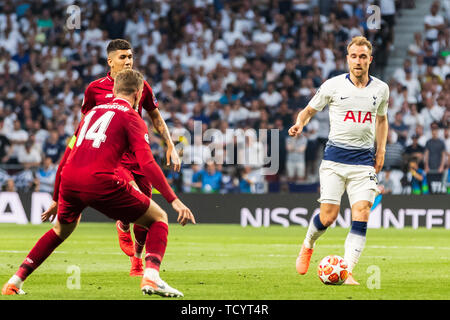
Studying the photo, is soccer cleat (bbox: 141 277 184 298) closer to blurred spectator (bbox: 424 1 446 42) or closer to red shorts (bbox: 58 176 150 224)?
red shorts (bbox: 58 176 150 224)

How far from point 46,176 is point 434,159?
8.67 metres

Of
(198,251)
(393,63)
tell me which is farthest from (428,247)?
(393,63)

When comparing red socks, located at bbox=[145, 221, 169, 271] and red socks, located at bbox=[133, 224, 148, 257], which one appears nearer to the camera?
red socks, located at bbox=[145, 221, 169, 271]

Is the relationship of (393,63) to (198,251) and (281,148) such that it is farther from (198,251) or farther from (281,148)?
(198,251)

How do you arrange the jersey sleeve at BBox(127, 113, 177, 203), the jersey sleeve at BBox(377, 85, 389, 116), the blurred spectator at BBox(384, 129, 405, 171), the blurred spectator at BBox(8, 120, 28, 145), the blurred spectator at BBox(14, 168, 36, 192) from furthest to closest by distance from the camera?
1. the blurred spectator at BBox(8, 120, 28, 145)
2. the blurred spectator at BBox(14, 168, 36, 192)
3. the blurred spectator at BBox(384, 129, 405, 171)
4. the jersey sleeve at BBox(377, 85, 389, 116)
5. the jersey sleeve at BBox(127, 113, 177, 203)

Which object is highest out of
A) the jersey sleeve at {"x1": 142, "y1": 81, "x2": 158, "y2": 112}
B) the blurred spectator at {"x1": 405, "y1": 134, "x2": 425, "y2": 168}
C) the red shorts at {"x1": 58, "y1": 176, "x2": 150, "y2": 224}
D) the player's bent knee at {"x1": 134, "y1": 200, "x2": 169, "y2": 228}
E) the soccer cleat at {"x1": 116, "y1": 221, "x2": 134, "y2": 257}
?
the jersey sleeve at {"x1": 142, "y1": 81, "x2": 158, "y2": 112}

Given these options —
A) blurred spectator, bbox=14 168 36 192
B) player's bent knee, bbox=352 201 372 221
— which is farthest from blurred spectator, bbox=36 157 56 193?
player's bent knee, bbox=352 201 372 221

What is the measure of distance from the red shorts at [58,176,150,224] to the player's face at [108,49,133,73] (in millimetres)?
2190

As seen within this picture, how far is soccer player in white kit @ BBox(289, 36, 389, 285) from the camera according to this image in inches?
369

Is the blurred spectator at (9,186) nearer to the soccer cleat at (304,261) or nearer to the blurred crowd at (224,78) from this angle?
the blurred crowd at (224,78)

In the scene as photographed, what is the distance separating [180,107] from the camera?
22.6 meters

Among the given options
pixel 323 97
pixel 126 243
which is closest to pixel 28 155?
pixel 126 243

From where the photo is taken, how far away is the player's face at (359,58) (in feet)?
30.7

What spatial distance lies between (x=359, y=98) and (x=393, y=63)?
16.1m
